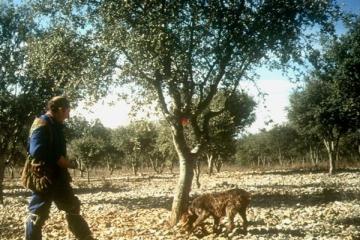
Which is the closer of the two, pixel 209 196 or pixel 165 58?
pixel 209 196

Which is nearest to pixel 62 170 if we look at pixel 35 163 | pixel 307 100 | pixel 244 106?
pixel 35 163

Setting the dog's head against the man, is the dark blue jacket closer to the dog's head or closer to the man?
the man

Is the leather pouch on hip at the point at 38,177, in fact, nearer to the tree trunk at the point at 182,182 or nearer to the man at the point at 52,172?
the man at the point at 52,172

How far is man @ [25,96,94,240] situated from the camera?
8.21 m

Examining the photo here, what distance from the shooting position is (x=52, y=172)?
8.39 m

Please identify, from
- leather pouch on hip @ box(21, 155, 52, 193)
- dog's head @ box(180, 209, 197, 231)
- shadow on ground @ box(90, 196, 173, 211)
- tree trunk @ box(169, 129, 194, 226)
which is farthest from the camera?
shadow on ground @ box(90, 196, 173, 211)

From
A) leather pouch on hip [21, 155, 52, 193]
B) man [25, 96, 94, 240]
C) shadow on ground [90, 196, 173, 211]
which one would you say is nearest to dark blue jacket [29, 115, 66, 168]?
man [25, 96, 94, 240]

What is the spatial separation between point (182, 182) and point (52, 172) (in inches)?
278

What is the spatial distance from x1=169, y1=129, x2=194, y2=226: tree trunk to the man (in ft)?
20.0

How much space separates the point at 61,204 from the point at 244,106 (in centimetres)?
5303

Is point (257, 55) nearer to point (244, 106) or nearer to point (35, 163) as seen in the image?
point (35, 163)

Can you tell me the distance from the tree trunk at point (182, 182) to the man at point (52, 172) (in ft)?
20.0

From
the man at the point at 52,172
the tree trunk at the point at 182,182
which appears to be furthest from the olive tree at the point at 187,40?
the man at the point at 52,172

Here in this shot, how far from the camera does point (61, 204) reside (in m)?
8.54
